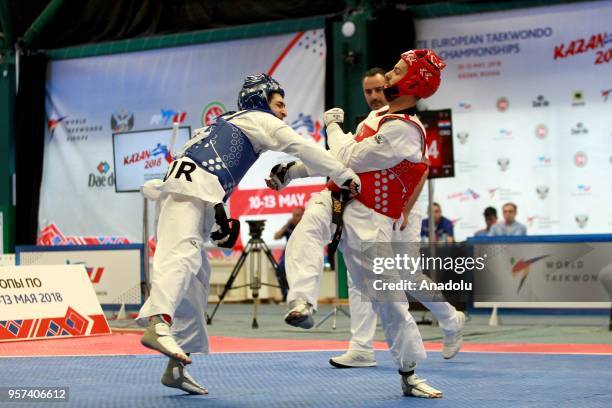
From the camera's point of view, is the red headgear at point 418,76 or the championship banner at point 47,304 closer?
the red headgear at point 418,76

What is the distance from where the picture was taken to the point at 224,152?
4711mm

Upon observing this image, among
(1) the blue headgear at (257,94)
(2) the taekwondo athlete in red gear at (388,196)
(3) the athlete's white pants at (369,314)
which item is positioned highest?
(1) the blue headgear at (257,94)

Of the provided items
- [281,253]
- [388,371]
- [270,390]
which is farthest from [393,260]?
[281,253]

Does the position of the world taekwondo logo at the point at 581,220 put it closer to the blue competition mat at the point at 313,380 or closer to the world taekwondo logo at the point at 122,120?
the blue competition mat at the point at 313,380

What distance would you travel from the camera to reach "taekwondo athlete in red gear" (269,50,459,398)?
464cm

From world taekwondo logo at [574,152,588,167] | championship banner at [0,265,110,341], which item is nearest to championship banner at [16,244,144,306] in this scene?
championship banner at [0,265,110,341]

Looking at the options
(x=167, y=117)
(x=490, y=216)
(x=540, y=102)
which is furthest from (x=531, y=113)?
(x=167, y=117)

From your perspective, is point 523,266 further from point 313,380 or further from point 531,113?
point 313,380

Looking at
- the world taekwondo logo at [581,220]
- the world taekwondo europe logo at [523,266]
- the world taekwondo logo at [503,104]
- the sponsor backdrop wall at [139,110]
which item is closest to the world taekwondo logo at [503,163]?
the world taekwondo logo at [503,104]

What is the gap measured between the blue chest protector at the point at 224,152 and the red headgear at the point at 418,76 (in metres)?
0.84

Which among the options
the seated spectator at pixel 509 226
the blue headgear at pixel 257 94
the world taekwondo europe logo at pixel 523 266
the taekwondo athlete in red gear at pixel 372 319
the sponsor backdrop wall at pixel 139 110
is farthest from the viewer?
the sponsor backdrop wall at pixel 139 110

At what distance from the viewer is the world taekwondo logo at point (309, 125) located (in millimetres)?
14289

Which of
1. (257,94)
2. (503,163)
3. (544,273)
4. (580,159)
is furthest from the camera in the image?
(503,163)

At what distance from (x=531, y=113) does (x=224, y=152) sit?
9.02 m
